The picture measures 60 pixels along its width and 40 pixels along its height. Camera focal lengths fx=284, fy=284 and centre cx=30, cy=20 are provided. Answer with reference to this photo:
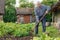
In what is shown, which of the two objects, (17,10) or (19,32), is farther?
(17,10)

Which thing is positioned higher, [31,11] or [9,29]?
[9,29]

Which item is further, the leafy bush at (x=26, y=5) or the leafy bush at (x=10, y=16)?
the leafy bush at (x=26, y=5)

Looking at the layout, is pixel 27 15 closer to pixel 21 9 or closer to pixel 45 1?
pixel 21 9

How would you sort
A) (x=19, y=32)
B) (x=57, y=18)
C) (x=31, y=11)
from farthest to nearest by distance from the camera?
(x=31, y=11) → (x=57, y=18) → (x=19, y=32)

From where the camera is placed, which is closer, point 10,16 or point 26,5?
point 10,16

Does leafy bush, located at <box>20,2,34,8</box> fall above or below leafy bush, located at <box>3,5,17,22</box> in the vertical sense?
above

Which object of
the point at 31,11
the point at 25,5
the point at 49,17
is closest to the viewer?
the point at 49,17

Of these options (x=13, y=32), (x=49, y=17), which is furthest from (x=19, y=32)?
(x=49, y=17)

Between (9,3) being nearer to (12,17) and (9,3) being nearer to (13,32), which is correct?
(12,17)

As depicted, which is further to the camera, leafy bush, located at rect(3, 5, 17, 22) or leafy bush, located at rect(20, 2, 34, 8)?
leafy bush, located at rect(20, 2, 34, 8)

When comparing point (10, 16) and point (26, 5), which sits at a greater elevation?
point (26, 5)

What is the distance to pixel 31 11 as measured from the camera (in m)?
30.0

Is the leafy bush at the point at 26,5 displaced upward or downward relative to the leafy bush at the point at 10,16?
A: upward

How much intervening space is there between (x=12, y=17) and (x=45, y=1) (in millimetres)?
3617
